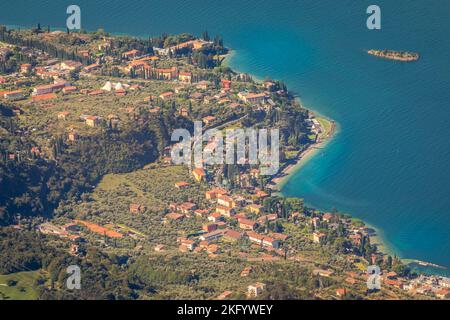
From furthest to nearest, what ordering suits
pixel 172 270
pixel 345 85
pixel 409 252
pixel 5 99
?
pixel 345 85, pixel 5 99, pixel 409 252, pixel 172 270

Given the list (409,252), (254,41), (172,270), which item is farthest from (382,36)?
(172,270)

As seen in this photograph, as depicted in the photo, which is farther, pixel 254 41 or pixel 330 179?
pixel 254 41

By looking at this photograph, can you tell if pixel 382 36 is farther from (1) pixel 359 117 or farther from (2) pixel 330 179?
(2) pixel 330 179

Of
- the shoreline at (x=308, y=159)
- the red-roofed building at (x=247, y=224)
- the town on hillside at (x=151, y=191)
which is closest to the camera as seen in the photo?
the town on hillside at (x=151, y=191)

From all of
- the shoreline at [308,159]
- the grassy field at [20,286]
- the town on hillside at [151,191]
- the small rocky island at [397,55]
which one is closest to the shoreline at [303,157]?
the shoreline at [308,159]

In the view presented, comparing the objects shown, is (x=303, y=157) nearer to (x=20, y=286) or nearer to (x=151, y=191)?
(x=151, y=191)

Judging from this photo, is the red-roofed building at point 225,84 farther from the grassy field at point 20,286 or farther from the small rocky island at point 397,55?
the grassy field at point 20,286
